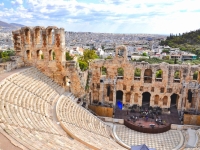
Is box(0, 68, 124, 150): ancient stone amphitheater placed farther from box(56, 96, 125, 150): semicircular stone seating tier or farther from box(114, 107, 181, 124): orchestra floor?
box(114, 107, 181, 124): orchestra floor

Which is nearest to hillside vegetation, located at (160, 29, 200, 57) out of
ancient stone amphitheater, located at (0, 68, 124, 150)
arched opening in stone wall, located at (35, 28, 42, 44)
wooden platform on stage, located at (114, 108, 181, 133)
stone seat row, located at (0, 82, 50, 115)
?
wooden platform on stage, located at (114, 108, 181, 133)

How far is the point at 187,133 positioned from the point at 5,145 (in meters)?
17.4

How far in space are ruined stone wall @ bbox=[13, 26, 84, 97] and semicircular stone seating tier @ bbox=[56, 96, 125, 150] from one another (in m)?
4.29

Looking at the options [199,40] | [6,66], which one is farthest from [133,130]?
[199,40]

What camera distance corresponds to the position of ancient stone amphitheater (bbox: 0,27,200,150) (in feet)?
39.0

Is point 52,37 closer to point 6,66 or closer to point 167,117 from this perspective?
point 6,66

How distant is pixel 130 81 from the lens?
2612cm

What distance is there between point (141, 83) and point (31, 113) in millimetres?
15243

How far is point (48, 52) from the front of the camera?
2422 cm

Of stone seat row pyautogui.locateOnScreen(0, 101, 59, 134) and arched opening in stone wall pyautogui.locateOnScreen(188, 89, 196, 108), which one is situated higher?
stone seat row pyautogui.locateOnScreen(0, 101, 59, 134)

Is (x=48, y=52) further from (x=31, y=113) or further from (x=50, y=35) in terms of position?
(x=31, y=113)

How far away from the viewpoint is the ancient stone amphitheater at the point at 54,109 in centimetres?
1189

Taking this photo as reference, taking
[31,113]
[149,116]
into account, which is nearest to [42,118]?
[31,113]

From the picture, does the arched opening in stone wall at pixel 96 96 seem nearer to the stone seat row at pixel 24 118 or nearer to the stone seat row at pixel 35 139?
the stone seat row at pixel 24 118
